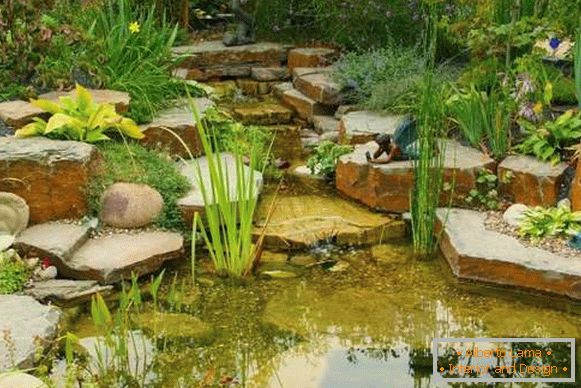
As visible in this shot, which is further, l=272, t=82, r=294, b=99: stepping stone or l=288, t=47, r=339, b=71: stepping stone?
l=288, t=47, r=339, b=71: stepping stone

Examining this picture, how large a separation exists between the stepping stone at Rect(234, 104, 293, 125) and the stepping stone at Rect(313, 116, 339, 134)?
435 millimetres

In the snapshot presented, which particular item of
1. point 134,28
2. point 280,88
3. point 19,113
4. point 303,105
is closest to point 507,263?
point 19,113

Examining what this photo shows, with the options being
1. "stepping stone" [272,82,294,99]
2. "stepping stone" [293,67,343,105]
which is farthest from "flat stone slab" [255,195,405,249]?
"stepping stone" [272,82,294,99]

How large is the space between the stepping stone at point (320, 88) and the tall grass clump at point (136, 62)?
146 cm

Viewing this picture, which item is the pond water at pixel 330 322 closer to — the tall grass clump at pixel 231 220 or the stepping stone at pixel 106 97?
the tall grass clump at pixel 231 220

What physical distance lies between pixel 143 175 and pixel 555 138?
2.61 meters

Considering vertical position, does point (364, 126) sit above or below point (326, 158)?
above

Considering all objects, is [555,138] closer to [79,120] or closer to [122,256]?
[122,256]

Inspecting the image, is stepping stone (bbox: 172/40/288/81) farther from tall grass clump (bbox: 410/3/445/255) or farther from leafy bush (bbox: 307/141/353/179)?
tall grass clump (bbox: 410/3/445/255)

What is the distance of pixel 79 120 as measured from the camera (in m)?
5.66

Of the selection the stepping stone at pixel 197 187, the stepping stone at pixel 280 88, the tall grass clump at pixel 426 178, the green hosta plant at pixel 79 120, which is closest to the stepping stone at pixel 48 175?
the green hosta plant at pixel 79 120

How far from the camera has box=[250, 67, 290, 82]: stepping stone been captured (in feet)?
31.4

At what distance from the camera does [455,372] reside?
3922mm

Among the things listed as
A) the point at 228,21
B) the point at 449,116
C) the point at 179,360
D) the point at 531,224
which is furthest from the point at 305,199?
the point at 228,21
